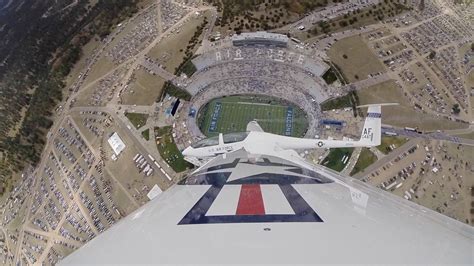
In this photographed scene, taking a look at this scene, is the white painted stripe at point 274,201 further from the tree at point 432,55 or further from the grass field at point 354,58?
the tree at point 432,55

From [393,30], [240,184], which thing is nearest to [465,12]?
[393,30]

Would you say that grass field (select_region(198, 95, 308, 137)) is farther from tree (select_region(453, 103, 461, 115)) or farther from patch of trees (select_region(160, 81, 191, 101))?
tree (select_region(453, 103, 461, 115))

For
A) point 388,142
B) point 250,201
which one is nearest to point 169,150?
point 388,142

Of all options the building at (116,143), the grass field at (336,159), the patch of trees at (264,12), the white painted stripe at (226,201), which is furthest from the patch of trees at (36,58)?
the white painted stripe at (226,201)

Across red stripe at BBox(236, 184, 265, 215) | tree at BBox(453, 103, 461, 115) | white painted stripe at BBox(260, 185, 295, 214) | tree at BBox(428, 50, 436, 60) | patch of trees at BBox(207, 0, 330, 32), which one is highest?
patch of trees at BBox(207, 0, 330, 32)

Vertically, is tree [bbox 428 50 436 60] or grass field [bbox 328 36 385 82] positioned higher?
grass field [bbox 328 36 385 82]

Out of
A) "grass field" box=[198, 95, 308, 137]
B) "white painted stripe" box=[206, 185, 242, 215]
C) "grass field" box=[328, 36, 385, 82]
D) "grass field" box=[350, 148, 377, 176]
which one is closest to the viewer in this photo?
"white painted stripe" box=[206, 185, 242, 215]

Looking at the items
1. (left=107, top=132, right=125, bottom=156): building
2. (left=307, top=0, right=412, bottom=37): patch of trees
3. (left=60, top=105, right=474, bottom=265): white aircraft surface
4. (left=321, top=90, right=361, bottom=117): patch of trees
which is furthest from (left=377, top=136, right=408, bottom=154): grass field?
(left=107, top=132, right=125, bottom=156): building
